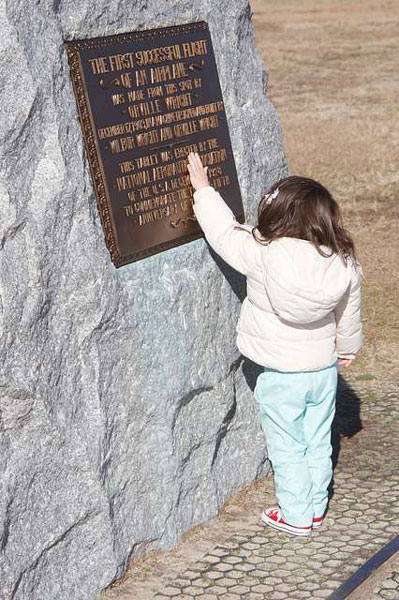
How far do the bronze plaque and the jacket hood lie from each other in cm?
48

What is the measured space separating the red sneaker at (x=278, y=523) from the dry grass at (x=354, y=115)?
6.58ft

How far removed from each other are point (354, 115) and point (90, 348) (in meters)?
12.7

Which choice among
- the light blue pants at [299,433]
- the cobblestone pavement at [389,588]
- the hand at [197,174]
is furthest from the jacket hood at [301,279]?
the cobblestone pavement at [389,588]

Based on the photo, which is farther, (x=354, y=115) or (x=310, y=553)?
(x=354, y=115)

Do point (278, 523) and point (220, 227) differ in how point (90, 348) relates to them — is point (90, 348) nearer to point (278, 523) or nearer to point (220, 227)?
point (220, 227)

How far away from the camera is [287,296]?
428 cm

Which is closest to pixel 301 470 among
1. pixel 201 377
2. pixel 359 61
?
pixel 201 377

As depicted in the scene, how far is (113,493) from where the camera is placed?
4.29 m

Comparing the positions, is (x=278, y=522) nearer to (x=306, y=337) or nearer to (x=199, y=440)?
(x=199, y=440)

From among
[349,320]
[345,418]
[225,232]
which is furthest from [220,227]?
[345,418]

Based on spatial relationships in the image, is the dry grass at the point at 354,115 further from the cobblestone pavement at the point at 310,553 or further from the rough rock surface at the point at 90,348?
the rough rock surface at the point at 90,348

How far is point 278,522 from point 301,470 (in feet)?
0.83

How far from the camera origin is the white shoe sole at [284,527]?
459 centimetres

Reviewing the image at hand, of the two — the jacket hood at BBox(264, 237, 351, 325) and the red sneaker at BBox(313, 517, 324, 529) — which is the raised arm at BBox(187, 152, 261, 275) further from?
the red sneaker at BBox(313, 517, 324, 529)
